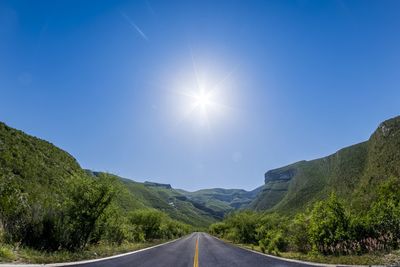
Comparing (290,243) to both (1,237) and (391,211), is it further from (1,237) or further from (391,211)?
(1,237)

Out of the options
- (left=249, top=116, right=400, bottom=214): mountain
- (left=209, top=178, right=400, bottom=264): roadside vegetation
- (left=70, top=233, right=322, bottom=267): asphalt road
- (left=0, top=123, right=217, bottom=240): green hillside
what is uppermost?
(left=249, top=116, right=400, bottom=214): mountain

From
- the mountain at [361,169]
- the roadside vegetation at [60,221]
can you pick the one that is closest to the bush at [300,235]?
the roadside vegetation at [60,221]

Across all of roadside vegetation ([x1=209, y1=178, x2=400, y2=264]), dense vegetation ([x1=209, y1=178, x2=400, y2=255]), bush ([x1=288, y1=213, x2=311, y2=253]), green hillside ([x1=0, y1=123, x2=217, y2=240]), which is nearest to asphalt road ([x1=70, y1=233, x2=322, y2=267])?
roadside vegetation ([x1=209, y1=178, x2=400, y2=264])

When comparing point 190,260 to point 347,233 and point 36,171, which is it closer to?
point 347,233

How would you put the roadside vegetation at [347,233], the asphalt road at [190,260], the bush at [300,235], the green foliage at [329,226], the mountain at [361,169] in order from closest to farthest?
the asphalt road at [190,260] < the roadside vegetation at [347,233] < the green foliage at [329,226] < the bush at [300,235] < the mountain at [361,169]

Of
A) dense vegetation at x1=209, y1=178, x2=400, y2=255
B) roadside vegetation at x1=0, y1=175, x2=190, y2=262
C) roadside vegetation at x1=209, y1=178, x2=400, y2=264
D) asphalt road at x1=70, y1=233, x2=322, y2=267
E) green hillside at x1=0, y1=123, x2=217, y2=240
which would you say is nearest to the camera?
asphalt road at x1=70, y1=233, x2=322, y2=267

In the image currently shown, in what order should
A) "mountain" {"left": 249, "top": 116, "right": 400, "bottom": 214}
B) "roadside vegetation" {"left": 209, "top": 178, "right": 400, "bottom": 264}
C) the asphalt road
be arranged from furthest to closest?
"mountain" {"left": 249, "top": 116, "right": 400, "bottom": 214} < "roadside vegetation" {"left": 209, "top": 178, "right": 400, "bottom": 264} < the asphalt road

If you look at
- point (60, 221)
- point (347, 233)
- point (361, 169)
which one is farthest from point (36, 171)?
point (361, 169)

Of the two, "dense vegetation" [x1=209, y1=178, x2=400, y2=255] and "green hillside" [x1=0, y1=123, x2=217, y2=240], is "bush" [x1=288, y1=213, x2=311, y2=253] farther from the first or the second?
"green hillside" [x1=0, y1=123, x2=217, y2=240]

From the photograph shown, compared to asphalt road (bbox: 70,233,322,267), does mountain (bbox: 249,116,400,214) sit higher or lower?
higher

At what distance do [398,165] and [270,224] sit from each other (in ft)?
269

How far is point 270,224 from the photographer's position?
37.9 m

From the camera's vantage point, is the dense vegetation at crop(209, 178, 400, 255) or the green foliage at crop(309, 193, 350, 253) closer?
the dense vegetation at crop(209, 178, 400, 255)

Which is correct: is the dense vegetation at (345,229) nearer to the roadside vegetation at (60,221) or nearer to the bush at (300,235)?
the bush at (300,235)
